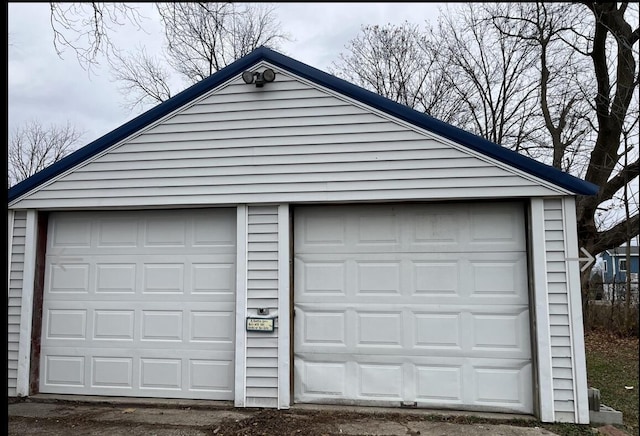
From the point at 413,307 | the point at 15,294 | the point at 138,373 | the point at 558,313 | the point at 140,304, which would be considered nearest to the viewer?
the point at 558,313

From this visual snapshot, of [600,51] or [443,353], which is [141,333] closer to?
[443,353]

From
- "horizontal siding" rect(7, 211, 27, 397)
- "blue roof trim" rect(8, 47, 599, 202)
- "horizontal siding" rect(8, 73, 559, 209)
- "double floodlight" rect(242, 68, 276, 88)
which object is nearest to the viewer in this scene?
"blue roof trim" rect(8, 47, 599, 202)

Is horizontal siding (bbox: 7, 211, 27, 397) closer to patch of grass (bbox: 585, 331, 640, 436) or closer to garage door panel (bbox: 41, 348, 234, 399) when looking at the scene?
garage door panel (bbox: 41, 348, 234, 399)

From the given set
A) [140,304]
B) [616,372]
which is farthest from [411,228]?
[616,372]

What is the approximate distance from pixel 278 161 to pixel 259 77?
3.41 feet

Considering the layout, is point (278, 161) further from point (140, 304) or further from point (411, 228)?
point (140, 304)

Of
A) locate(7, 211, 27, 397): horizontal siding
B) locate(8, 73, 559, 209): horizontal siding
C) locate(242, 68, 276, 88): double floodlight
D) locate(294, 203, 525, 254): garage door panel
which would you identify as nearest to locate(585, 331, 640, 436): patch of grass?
locate(294, 203, 525, 254): garage door panel

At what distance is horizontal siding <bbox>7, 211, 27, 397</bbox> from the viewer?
5.99 meters

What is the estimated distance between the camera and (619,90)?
11367 mm

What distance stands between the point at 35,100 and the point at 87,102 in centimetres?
327

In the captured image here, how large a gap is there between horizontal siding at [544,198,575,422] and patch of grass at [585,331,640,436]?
0.75 metres

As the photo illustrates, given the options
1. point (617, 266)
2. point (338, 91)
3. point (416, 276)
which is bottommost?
point (416, 276)

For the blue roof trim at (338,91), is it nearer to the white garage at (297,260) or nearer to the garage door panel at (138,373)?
the white garage at (297,260)

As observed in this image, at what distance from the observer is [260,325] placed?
5473 mm
